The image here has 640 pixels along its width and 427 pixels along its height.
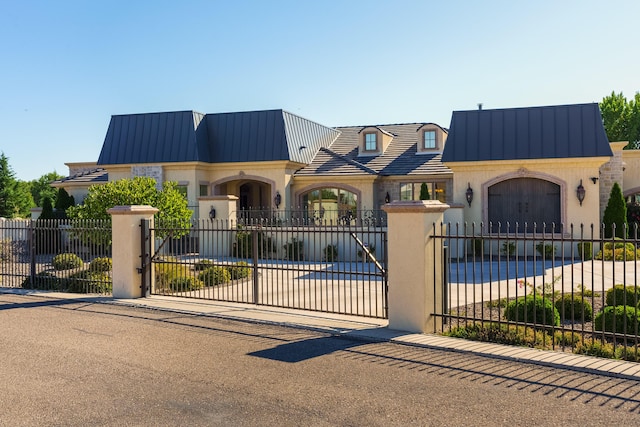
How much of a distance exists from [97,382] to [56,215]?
24689 mm

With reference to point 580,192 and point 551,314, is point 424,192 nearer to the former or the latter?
point 580,192

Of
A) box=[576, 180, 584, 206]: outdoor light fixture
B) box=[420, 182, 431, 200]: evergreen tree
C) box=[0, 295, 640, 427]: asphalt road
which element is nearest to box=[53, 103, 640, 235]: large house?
box=[576, 180, 584, 206]: outdoor light fixture

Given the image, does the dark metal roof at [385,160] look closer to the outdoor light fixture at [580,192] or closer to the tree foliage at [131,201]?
the outdoor light fixture at [580,192]

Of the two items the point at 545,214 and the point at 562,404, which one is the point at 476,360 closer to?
the point at 562,404

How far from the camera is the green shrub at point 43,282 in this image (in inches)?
544

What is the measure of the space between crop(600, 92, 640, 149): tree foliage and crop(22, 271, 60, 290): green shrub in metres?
48.6

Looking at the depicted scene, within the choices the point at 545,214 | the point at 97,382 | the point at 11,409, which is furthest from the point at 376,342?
the point at 545,214

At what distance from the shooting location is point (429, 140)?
2744 cm

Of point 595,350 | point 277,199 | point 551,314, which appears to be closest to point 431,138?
point 277,199

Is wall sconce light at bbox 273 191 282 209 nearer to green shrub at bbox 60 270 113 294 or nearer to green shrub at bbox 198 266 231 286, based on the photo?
green shrub at bbox 198 266 231 286

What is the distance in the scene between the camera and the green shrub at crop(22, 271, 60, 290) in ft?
45.3

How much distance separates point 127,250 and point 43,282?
11.5 feet

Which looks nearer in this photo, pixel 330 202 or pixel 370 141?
pixel 330 202

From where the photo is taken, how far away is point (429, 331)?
8.48m
